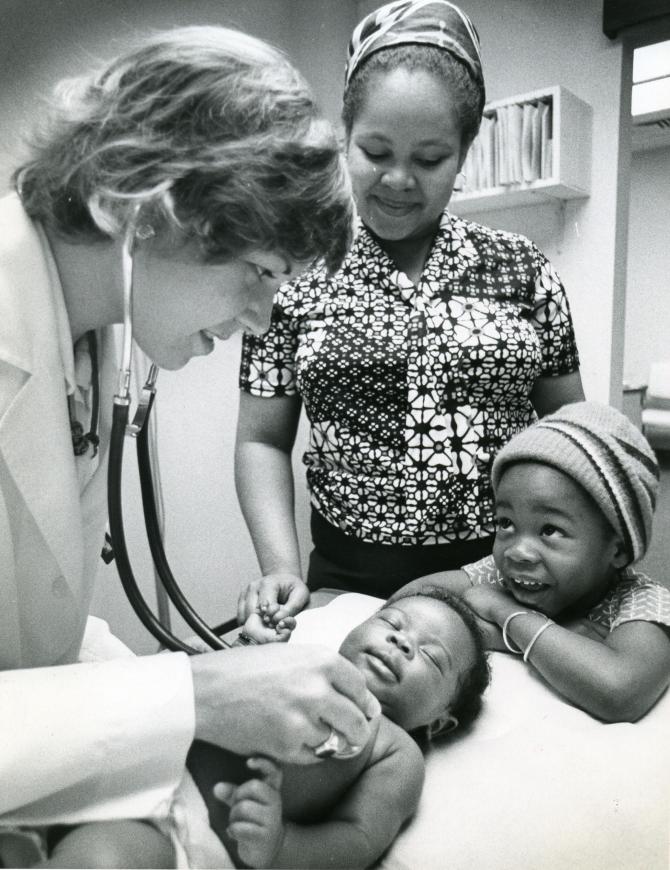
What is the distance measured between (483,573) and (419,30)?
2.41 ft

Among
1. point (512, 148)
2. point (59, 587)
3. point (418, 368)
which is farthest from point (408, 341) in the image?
point (512, 148)

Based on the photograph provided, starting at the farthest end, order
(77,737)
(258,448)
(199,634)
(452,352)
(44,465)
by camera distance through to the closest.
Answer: (258,448) → (452,352) → (199,634) → (44,465) → (77,737)

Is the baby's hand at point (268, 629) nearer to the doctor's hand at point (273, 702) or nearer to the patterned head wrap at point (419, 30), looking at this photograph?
the doctor's hand at point (273, 702)

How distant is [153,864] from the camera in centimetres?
48

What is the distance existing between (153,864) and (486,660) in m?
0.48

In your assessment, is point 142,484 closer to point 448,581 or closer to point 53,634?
point 53,634

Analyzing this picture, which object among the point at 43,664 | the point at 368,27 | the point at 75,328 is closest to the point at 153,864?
the point at 43,664

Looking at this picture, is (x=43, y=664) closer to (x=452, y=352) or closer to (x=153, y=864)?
(x=153, y=864)

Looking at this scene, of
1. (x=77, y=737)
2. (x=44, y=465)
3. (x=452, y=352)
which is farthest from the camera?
(x=452, y=352)

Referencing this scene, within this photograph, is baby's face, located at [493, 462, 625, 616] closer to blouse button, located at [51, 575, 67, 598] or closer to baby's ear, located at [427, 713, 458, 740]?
baby's ear, located at [427, 713, 458, 740]

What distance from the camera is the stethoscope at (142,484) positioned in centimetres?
59

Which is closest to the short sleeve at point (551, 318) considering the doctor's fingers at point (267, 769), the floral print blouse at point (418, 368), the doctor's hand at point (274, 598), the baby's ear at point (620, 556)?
the floral print blouse at point (418, 368)

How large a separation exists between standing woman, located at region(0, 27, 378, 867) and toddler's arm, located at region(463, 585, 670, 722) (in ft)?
1.21

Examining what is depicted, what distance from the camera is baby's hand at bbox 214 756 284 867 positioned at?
52 cm
